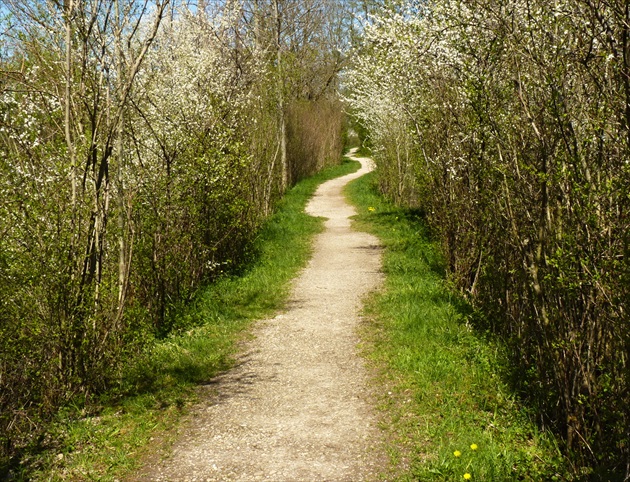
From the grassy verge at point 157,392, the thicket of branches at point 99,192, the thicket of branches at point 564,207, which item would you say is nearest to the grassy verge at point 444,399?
the thicket of branches at point 564,207

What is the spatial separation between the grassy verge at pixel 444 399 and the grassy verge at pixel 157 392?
5.42 feet

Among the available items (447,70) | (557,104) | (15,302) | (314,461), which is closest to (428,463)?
(314,461)

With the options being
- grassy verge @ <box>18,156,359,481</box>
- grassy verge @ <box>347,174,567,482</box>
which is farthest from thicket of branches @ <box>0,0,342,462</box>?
grassy verge @ <box>347,174,567,482</box>

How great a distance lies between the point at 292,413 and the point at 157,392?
50.5 inches

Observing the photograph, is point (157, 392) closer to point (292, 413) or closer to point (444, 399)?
point (292, 413)

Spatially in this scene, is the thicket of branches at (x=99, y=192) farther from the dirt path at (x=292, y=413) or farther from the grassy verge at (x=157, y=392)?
the dirt path at (x=292, y=413)

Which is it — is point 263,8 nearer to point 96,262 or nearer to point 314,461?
point 96,262

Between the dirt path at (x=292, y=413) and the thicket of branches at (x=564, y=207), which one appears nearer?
the thicket of branches at (x=564, y=207)

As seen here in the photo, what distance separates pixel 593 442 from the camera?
13.5 feet

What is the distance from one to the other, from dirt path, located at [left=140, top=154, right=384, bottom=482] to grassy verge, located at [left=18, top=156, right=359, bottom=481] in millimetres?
247

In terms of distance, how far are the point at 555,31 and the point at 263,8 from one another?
16.1m

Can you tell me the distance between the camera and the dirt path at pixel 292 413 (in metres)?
4.37

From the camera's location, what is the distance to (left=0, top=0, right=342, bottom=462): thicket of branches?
16.8 ft

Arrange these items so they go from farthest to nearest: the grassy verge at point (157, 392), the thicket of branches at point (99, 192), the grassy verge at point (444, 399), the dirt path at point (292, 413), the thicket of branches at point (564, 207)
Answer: the thicket of branches at point (99, 192)
the grassy verge at point (157, 392)
the dirt path at point (292, 413)
the grassy verge at point (444, 399)
the thicket of branches at point (564, 207)
